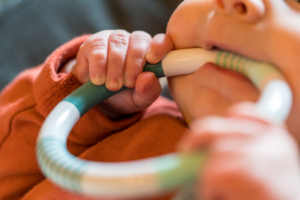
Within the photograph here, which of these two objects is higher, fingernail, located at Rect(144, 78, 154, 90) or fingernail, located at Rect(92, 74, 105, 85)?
fingernail, located at Rect(92, 74, 105, 85)

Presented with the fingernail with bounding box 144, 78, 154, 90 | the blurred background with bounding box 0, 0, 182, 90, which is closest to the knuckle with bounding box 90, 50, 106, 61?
the fingernail with bounding box 144, 78, 154, 90

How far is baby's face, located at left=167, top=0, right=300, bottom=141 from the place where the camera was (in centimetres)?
38

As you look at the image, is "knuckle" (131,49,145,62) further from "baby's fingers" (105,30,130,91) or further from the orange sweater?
the orange sweater

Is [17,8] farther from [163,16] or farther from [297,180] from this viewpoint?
[297,180]

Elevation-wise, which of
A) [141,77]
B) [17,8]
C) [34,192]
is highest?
[17,8]

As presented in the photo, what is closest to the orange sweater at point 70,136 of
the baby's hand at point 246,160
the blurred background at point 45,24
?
the blurred background at point 45,24

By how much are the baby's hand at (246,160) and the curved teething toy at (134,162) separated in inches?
0.6

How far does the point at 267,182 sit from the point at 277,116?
3.1 inches

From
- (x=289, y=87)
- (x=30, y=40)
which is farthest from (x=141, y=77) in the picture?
(x=30, y=40)

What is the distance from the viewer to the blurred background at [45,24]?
0.88 metres

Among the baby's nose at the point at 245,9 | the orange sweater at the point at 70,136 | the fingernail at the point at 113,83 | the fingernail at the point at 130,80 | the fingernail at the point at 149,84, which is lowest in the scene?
the orange sweater at the point at 70,136

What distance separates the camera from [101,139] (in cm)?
68

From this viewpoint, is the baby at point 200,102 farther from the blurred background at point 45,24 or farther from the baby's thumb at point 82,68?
the blurred background at point 45,24

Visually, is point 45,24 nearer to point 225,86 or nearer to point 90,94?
point 90,94
